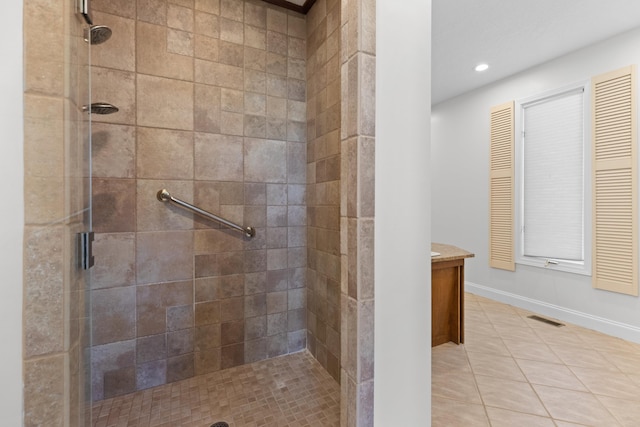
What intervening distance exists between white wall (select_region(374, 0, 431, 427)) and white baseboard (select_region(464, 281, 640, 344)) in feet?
9.07

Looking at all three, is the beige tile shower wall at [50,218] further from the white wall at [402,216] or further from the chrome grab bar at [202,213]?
the chrome grab bar at [202,213]

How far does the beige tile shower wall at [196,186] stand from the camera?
175 cm

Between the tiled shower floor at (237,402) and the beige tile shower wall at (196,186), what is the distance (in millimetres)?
105

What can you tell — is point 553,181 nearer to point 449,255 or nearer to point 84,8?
point 449,255

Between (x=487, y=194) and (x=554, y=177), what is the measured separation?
2.49ft

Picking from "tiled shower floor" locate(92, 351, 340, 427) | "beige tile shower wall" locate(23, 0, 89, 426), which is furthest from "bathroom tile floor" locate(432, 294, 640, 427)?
"beige tile shower wall" locate(23, 0, 89, 426)

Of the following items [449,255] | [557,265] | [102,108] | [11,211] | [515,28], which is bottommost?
[557,265]

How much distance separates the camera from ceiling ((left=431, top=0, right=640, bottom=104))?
2252 mm

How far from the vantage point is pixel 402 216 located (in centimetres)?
101

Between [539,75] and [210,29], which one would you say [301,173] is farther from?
[539,75]

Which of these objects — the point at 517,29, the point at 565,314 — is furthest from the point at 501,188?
the point at 517,29

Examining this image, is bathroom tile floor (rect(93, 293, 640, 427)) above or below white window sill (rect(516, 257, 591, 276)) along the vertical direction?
below

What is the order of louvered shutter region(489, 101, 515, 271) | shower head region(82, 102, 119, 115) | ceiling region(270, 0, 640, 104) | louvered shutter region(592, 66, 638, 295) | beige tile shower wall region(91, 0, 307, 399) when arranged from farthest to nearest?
louvered shutter region(489, 101, 515, 271), louvered shutter region(592, 66, 638, 295), ceiling region(270, 0, 640, 104), beige tile shower wall region(91, 0, 307, 399), shower head region(82, 102, 119, 115)

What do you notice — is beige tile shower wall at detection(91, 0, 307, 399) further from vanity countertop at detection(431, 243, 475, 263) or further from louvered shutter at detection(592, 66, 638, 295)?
louvered shutter at detection(592, 66, 638, 295)
